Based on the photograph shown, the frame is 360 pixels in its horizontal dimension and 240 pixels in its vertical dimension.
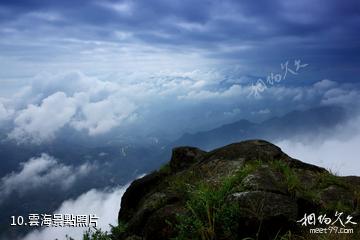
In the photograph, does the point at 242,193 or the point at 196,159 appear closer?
the point at 242,193

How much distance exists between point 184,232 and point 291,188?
3.06m

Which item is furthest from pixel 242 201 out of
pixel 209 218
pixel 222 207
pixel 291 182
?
pixel 291 182

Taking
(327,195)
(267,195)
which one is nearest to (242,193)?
(267,195)

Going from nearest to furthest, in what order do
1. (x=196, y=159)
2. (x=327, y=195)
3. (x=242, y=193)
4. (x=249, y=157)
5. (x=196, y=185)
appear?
(x=242, y=193) < (x=327, y=195) < (x=196, y=185) < (x=249, y=157) < (x=196, y=159)

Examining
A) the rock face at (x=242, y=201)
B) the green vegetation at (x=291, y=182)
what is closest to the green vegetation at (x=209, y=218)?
the rock face at (x=242, y=201)

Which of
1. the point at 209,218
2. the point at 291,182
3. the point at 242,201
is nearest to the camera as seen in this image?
the point at 209,218

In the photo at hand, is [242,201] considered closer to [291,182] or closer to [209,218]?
[209,218]

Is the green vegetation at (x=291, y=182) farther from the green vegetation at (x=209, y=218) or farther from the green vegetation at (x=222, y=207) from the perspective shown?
the green vegetation at (x=209, y=218)

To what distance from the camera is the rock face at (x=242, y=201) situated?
870 centimetres

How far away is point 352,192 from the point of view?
1136 cm

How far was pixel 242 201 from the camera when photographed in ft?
29.7

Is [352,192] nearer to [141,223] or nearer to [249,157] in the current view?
[249,157]

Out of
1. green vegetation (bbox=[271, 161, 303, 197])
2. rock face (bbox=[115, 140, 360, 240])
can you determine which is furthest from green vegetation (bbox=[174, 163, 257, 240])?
green vegetation (bbox=[271, 161, 303, 197])

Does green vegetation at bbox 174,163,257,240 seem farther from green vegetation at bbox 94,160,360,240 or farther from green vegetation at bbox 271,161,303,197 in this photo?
green vegetation at bbox 271,161,303,197
